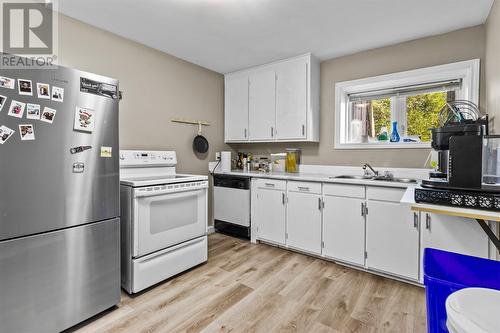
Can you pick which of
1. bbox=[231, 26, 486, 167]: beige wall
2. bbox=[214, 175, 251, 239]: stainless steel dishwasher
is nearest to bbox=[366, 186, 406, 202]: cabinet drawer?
bbox=[231, 26, 486, 167]: beige wall

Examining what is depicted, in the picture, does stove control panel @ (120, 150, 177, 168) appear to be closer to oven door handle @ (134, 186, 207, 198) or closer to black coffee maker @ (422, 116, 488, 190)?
oven door handle @ (134, 186, 207, 198)

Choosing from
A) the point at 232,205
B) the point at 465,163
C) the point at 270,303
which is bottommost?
the point at 270,303

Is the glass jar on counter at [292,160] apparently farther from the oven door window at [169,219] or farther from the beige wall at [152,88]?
the oven door window at [169,219]

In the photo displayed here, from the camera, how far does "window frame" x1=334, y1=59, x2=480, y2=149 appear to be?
2354 mm

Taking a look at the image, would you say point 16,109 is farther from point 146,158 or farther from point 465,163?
point 465,163

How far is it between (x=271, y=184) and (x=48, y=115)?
84.8 inches

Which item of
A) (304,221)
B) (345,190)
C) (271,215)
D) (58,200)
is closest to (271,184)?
(271,215)

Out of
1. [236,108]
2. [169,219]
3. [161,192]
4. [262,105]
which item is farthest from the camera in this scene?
[236,108]

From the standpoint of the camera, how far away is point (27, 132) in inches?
54.7

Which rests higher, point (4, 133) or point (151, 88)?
point (151, 88)

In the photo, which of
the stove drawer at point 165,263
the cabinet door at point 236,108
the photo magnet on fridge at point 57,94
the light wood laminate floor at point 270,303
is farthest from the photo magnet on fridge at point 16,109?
the cabinet door at point 236,108

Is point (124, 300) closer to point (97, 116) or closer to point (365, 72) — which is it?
point (97, 116)

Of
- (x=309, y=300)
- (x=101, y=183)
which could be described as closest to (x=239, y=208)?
(x=309, y=300)

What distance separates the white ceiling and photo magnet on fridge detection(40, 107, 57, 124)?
1142 millimetres
